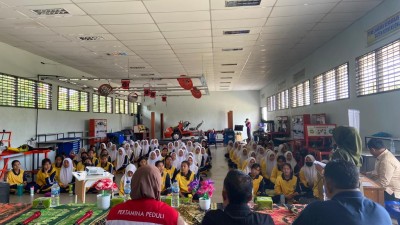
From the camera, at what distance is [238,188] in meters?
1.49

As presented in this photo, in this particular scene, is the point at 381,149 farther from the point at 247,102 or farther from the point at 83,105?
the point at 247,102

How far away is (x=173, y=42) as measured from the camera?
716 centimetres

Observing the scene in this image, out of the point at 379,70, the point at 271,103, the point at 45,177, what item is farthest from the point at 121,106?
the point at 379,70

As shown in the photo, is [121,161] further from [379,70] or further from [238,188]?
[238,188]

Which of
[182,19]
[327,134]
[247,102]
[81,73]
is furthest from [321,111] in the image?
[247,102]

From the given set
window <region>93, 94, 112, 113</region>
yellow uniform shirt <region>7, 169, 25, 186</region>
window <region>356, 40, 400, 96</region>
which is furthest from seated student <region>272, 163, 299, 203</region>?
window <region>93, 94, 112, 113</region>

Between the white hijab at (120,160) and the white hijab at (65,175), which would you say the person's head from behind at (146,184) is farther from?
the white hijab at (120,160)

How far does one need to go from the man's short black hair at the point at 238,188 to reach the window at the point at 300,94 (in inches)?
337

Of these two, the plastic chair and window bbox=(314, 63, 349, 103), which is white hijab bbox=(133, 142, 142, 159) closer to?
window bbox=(314, 63, 349, 103)

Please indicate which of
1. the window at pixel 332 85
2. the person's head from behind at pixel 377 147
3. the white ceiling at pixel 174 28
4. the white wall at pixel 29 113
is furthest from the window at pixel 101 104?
the person's head from behind at pixel 377 147

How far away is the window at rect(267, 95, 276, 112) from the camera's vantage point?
604 inches

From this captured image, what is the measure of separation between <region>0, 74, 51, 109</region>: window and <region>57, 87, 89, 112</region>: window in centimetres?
83

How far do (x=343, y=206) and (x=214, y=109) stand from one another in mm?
19429

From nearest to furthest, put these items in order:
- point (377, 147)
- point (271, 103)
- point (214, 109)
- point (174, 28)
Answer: point (377, 147), point (174, 28), point (271, 103), point (214, 109)
